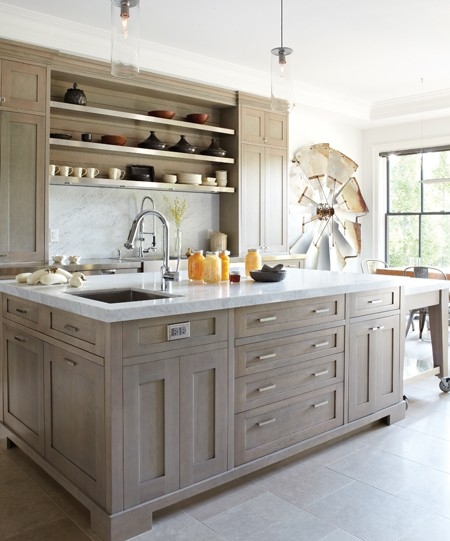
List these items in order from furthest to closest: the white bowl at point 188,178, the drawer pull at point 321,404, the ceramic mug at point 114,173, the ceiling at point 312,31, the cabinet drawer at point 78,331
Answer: the white bowl at point 188,178 → the ceramic mug at point 114,173 → the ceiling at point 312,31 → the drawer pull at point 321,404 → the cabinet drawer at point 78,331

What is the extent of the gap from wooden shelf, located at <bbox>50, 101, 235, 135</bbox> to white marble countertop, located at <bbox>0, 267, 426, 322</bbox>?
6.56ft

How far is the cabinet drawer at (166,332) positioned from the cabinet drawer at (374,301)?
1.01 metres

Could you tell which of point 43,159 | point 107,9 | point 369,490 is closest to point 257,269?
point 369,490

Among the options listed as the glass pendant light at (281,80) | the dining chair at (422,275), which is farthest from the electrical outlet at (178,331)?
the dining chair at (422,275)

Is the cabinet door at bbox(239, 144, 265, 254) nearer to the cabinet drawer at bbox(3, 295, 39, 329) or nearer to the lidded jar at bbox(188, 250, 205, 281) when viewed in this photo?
the lidded jar at bbox(188, 250, 205, 281)

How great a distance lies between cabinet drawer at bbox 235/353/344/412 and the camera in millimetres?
2559

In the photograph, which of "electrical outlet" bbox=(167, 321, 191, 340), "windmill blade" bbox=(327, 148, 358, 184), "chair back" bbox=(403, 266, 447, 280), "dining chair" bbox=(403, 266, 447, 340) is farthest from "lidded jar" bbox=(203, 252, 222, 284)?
"windmill blade" bbox=(327, 148, 358, 184)

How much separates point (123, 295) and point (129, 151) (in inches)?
96.0

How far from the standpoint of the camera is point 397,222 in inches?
304

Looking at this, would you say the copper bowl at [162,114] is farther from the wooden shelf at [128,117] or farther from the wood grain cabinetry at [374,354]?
the wood grain cabinetry at [374,354]

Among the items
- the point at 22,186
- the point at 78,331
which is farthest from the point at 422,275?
the point at 78,331

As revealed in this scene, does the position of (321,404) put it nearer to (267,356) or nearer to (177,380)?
(267,356)

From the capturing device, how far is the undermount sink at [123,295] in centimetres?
258

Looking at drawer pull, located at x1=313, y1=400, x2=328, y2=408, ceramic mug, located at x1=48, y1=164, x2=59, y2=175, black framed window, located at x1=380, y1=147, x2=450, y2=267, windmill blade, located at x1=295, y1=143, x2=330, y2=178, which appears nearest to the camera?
drawer pull, located at x1=313, y1=400, x2=328, y2=408
